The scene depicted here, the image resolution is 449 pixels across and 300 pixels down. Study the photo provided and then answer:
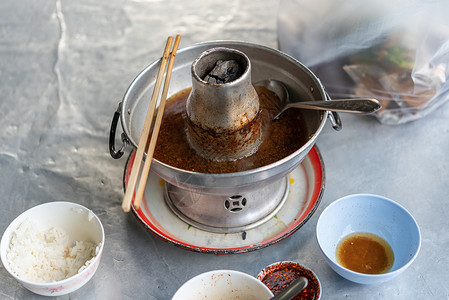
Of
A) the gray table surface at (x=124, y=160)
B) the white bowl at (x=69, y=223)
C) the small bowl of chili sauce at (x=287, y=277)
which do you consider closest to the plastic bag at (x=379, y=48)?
the gray table surface at (x=124, y=160)

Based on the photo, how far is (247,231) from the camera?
1641mm

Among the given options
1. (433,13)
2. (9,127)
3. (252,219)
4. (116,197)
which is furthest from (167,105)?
(433,13)

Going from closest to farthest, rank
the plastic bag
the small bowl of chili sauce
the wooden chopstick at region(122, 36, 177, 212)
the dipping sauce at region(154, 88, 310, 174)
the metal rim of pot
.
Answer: the wooden chopstick at region(122, 36, 177, 212)
the metal rim of pot
the small bowl of chili sauce
the dipping sauce at region(154, 88, 310, 174)
the plastic bag

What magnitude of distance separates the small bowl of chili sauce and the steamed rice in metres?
0.56

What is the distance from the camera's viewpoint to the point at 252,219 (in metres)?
1.66

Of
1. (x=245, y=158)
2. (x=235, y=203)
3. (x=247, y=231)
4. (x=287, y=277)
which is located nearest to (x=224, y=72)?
(x=245, y=158)

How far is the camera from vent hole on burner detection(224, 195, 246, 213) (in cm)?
159

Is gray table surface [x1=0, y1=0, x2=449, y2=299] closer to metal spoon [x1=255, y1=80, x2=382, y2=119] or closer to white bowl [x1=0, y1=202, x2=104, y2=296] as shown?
white bowl [x1=0, y1=202, x2=104, y2=296]

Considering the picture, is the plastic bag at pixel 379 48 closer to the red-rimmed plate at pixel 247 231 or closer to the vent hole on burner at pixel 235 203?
the red-rimmed plate at pixel 247 231

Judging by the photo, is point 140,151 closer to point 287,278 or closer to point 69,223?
point 69,223

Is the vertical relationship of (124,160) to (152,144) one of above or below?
below

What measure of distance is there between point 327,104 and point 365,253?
508mm

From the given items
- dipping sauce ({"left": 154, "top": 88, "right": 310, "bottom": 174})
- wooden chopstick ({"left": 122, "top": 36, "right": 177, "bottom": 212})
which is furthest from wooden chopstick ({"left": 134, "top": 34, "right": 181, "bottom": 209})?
dipping sauce ({"left": 154, "top": 88, "right": 310, "bottom": 174})

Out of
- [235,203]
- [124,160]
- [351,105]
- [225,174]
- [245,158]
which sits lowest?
[124,160]
